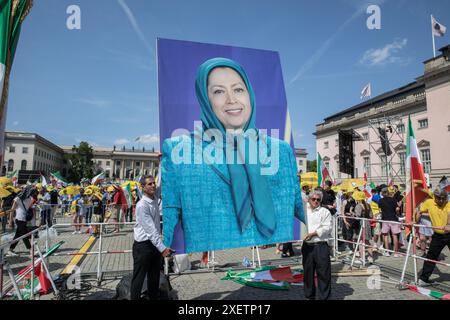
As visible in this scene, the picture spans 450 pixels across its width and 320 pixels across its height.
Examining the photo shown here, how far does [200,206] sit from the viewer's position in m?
4.80

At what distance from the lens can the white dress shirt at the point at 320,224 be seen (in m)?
5.00

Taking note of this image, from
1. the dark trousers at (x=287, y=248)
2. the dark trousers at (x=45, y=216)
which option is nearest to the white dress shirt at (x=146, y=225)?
the dark trousers at (x=287, y=248)

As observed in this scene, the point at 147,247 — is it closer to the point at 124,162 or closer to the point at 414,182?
the point at 414,182

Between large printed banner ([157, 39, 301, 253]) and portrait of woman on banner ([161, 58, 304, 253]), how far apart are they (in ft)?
0.05

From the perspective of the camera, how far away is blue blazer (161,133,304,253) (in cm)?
458

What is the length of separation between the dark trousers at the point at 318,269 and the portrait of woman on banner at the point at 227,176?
481 millimetres

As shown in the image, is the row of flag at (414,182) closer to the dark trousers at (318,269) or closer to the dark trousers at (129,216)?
the dark trousers at (318,269)

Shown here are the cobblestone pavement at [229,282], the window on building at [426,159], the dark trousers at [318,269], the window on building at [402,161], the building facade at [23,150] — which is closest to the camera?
the dark trousers at [318,269]

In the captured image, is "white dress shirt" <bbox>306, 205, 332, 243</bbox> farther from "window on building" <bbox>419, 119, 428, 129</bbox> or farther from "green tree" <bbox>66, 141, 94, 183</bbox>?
"green tree" <bbox>66, 141, 94, 183</bbox>

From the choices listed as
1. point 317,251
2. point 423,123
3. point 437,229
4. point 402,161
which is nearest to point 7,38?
point 317,251

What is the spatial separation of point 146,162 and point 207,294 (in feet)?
401

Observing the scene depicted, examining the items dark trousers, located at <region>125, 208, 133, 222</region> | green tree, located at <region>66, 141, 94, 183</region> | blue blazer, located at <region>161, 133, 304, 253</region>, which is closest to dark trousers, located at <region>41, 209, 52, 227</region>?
dark trousers, located at <region>125, 208, 133, 222</region>

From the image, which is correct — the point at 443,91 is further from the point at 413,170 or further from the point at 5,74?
the point at 5,74

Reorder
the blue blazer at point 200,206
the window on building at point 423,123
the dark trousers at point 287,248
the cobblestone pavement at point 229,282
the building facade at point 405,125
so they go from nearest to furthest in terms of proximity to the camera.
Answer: the blue blazer at point 200,206 → the cobblestone pavement at point 229,282 → the dark trousers at point 287,248 → the building facade at point 405,125 → the window on building at point 423,123
